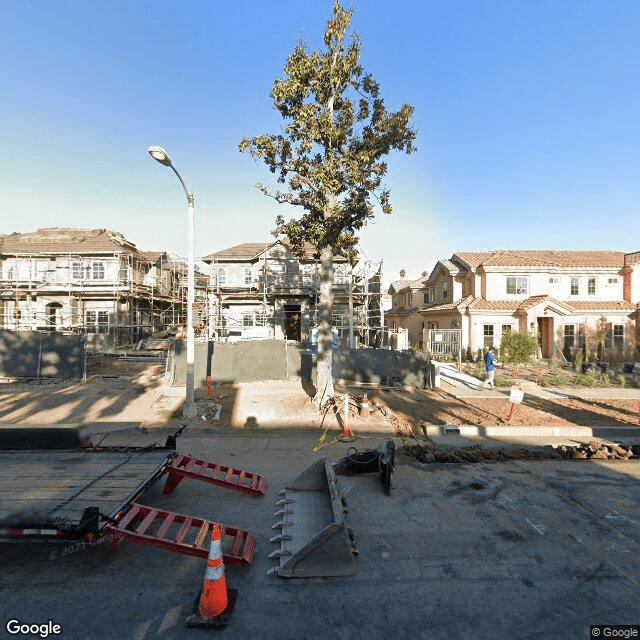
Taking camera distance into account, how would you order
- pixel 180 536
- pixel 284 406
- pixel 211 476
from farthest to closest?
pixel 284 406
pixel 211 476
pixel 180 536

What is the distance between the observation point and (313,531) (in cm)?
492

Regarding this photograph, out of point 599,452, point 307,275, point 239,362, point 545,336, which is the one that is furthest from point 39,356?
point 545,336

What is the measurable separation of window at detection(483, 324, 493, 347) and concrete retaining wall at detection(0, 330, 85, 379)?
23.9m

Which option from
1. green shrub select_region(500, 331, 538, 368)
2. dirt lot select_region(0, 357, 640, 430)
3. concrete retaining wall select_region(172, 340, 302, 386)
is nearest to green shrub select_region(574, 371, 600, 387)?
dirt lot select_region(0, 357, 640, 430)

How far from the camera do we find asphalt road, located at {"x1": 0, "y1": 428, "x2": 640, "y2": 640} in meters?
3.54

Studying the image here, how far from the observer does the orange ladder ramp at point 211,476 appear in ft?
19.4

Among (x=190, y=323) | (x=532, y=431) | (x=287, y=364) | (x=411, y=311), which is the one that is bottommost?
(x=532, y=431)

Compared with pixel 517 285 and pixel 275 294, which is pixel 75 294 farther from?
pixel 517 285

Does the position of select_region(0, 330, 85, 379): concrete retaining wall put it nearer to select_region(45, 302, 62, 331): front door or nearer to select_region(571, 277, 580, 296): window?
select_region(45, 302, 62, 331): front door

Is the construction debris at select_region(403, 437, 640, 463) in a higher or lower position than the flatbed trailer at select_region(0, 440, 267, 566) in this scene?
lower

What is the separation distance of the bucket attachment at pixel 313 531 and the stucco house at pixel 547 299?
22734 millimetres

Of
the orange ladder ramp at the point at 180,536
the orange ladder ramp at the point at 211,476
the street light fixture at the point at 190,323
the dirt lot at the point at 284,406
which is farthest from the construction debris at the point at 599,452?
the street light fixture at the point at 190,323

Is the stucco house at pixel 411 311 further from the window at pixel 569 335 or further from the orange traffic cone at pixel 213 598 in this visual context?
the orange traffic cone at pixel 213 598

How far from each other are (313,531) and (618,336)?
99.0 feet
